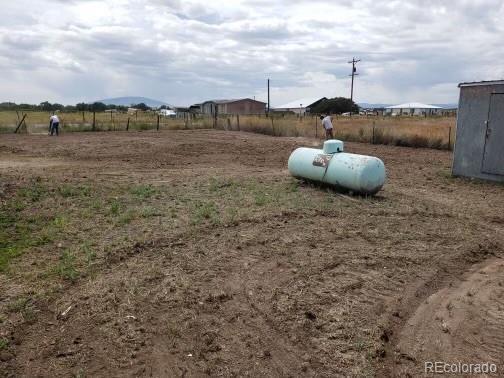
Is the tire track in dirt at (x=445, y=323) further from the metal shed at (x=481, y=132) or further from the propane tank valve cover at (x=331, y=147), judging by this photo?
the metal shed at (x=481, y=132)

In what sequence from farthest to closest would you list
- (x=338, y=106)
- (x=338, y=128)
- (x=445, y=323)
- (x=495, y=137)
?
(x=338, y=106), (x=338, y=128), (x=495, y=137), (x=445, y=323)

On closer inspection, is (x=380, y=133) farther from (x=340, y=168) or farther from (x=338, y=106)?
(x=338, y=106)

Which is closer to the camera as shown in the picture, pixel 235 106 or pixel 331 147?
pixel 331 147

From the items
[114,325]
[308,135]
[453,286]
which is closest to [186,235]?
[114,325]

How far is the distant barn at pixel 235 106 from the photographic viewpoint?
258ft

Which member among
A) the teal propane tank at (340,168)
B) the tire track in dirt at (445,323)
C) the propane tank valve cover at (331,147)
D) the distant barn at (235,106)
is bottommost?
the tire track in dirt at (445,323)

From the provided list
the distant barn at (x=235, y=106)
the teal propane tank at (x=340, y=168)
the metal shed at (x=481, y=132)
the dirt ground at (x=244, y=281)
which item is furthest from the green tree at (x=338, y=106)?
the dirt ground at (x=244, y=281)

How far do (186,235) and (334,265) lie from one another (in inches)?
81.9

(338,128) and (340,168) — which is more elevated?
(338,128)

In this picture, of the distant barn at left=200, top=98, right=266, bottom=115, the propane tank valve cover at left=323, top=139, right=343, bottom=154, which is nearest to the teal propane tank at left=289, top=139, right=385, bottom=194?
the propane tank valve cover at left=323, top=139, right=343, bottom=154

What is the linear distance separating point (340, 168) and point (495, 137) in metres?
4.76

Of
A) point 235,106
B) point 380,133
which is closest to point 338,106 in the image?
point 235,106

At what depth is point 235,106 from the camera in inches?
3187

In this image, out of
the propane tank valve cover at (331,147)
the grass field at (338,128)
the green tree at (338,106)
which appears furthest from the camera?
the green tree at (338,106)
